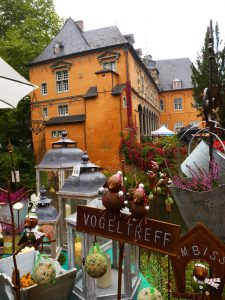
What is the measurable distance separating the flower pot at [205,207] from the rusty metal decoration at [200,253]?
0.27ft

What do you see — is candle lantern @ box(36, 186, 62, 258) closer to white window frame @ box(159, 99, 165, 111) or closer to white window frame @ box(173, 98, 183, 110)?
white window frame @ box(173, 98, 183, 110)

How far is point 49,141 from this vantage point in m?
17.2

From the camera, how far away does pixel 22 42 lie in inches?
688

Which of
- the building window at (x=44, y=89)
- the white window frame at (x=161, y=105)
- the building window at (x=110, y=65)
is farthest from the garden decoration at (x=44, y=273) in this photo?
the white window frame at (x=161, y=105)

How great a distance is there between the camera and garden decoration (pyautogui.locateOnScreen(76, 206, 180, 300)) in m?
1.50

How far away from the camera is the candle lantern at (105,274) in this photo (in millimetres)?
2598

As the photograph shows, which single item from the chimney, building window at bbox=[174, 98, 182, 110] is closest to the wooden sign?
the chimney

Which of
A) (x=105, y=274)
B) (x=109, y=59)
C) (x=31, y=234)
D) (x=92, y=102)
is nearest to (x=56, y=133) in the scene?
(x=92, y=102)

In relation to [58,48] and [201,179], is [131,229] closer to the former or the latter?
[201,179]

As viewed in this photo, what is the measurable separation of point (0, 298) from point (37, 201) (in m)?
1.50

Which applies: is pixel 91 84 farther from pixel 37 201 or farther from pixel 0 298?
pixel 0 298

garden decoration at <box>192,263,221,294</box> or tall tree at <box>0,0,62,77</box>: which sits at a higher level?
tall tree at <box>0,0,62,77</box>

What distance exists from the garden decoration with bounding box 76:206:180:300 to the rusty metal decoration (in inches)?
6.3

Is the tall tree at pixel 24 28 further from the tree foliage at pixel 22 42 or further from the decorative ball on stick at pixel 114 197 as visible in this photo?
the decorative ball on stick at pixel 114 197
